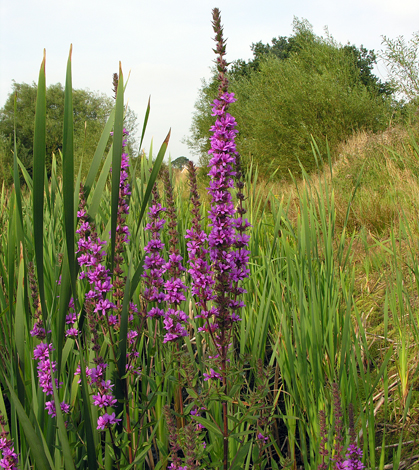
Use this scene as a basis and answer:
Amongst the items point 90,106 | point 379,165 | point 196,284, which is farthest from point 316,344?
point 90,106

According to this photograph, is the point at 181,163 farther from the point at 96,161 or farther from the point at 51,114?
the point at 96,161

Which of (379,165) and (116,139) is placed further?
(379,165)

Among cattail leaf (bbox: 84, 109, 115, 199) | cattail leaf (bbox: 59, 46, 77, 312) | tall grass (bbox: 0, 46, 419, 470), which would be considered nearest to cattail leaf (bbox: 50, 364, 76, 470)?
tall grass (bbox: 0, 46, 419, 470)

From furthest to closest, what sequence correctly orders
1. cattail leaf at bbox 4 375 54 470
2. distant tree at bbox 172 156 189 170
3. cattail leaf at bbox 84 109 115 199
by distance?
1. distant tree at bbox 172 156 189 170
2. cattail leaf at bbox 84 109 115 199
3. cattail leaf at bbox 4 375 54 470

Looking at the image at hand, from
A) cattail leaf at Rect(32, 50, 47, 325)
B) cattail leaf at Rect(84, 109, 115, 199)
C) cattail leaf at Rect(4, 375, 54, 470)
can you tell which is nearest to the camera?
cattail leaf at Rect(32, 50, 47, 325)

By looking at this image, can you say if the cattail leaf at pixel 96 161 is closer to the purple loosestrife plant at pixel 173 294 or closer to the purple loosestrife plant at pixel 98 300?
the purple loosestrife plant at pixel 98 300

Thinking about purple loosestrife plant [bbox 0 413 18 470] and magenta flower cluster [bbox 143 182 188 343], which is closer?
purple loosestrife plant [bbox 0 413 18 470]

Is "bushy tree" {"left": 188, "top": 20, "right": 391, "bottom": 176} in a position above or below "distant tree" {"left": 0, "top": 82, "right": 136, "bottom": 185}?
below

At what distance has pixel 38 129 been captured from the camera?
0.84 m

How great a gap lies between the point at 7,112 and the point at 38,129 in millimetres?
45314

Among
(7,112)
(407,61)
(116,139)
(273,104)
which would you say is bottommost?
(116,139)

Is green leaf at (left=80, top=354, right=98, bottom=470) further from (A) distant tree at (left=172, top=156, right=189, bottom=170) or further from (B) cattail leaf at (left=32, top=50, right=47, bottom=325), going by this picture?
(A) distant tree at (left=172, top=156, right=189, bottom=170)

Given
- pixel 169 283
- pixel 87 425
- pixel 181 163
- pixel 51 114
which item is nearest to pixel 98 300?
pixel 169 283

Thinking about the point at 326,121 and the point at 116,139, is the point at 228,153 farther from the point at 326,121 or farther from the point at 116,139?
the point at 326,121
